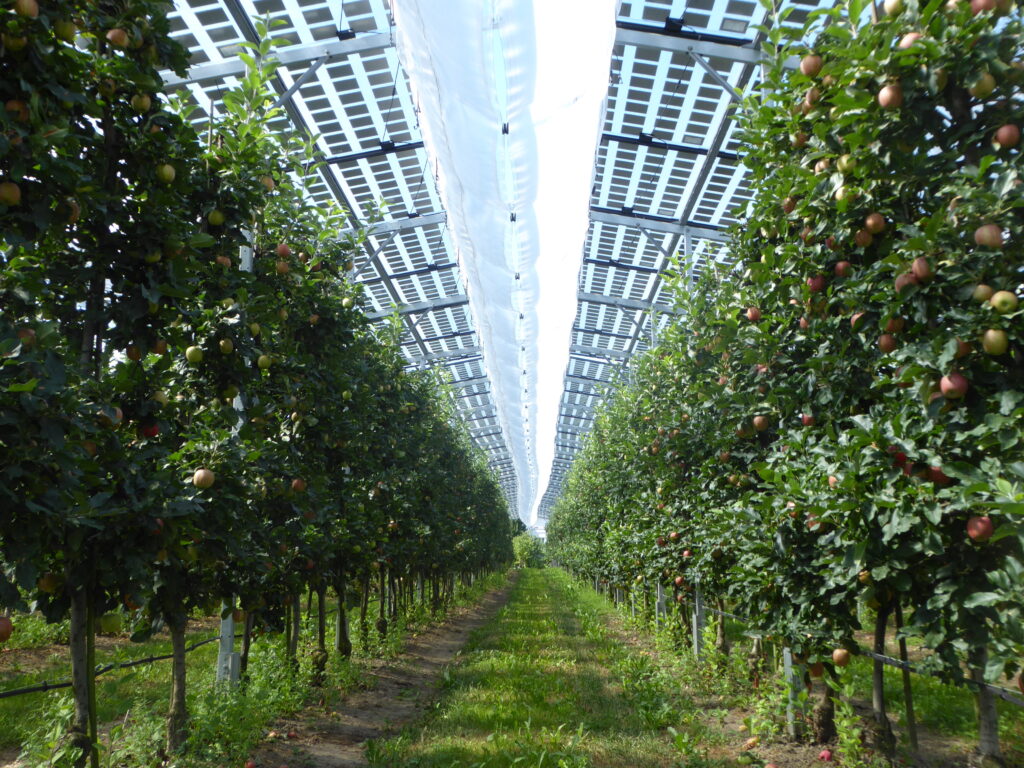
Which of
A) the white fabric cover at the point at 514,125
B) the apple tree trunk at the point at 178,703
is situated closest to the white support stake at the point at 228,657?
the apple tree trunk at the point at 178,703

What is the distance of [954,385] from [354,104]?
8311 mm

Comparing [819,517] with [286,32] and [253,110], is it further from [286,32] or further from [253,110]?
[286,32]

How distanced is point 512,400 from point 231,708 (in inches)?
555

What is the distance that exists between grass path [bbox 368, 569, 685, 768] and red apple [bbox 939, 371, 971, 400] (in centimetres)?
324

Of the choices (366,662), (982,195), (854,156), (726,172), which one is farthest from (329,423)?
(726,172)

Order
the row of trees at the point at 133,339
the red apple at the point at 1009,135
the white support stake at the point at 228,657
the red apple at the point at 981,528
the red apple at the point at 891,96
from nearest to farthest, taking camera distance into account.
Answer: the row of trees at the point at 133,339 → the red apple at the point at 981,528 → the red apple at the point at 1009,135 → the red apple at the point at 891,96 → the white support stake at the point at 228,657

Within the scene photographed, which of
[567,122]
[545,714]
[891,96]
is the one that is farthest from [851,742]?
[567,122]

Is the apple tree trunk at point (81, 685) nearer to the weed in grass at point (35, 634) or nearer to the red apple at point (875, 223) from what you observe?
the red apple at point (875, 223)

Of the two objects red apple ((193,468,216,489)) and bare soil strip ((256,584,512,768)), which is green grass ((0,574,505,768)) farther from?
red apple ((193,468,216,489))

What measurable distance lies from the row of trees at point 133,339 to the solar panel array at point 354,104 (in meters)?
0.89

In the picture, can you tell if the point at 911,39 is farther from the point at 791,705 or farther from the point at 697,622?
the point at 697,622

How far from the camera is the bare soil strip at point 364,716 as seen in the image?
551cm

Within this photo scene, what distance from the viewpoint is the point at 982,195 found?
2514mm

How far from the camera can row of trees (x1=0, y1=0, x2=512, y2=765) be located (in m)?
2.38
